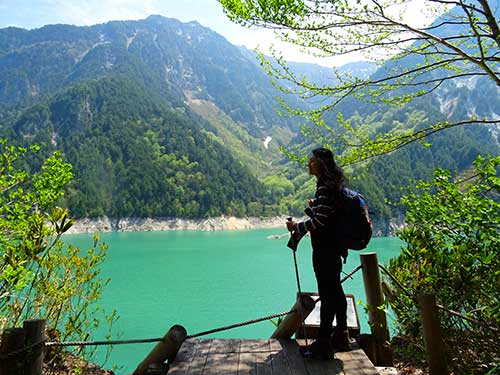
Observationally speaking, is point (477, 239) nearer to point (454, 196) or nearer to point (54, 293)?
point (454, 196)

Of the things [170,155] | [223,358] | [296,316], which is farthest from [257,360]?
[170,155]

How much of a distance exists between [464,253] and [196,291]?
85.0ft

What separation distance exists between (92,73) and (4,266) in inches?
7838

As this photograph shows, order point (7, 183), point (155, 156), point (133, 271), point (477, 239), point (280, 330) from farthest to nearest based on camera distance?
point (155, 156) < point (133, 271) < point (7, 183) < point (280, 330) < point (477, 239)

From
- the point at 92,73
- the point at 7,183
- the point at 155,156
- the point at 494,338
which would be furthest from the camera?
the point at 92,73

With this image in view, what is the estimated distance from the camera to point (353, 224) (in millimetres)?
2840

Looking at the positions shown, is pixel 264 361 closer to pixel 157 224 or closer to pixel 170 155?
pixel 157 224

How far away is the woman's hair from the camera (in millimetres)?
2896

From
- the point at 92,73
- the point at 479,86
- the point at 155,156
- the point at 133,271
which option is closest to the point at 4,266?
the point at 133,271

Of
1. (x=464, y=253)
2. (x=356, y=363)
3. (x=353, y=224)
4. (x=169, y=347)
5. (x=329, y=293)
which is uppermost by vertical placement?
(x=353, y=224)

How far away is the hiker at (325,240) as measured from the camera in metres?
2.87

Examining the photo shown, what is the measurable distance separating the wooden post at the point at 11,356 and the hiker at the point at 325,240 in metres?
1.87

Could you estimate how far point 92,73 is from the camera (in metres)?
183

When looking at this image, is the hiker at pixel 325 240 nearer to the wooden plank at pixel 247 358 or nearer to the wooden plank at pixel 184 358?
the wooden plank at pixel 247 358
